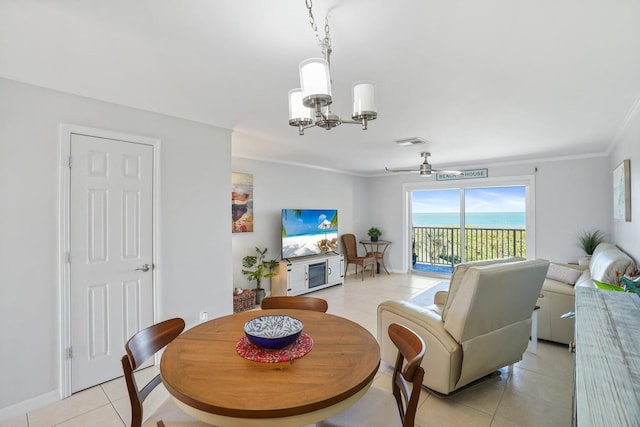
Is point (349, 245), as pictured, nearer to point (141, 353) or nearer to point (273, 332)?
point (273, 332)

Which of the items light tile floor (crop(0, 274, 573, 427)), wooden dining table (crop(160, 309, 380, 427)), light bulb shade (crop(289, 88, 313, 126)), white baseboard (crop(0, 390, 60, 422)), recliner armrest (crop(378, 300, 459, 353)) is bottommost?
light tile floor (crop(0, 274, 573, 427))

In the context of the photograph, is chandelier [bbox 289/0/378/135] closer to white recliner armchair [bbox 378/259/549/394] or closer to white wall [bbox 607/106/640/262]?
white recliner armchair [bbox 378/259/549/394]

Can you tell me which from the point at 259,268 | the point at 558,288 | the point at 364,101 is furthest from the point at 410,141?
the point at 259,268

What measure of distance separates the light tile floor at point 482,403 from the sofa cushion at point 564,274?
810 millimetres

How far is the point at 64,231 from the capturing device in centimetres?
229

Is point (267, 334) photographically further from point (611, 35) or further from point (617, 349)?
point (611, 35)

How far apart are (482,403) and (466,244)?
15.5 ft

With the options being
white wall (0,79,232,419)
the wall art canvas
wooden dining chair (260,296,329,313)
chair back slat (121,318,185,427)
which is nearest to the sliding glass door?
the wall art canvas

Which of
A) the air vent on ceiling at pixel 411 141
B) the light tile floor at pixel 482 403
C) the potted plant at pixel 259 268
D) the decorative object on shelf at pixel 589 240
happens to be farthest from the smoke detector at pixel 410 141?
the decorative object on shelf at pixel 589 240

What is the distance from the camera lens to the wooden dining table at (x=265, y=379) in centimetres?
101

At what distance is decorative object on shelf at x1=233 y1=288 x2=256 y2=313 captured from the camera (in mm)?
4344

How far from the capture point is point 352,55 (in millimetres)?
1844

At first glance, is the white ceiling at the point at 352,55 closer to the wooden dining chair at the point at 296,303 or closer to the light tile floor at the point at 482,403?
the wooden dining chair at the point at 296,303

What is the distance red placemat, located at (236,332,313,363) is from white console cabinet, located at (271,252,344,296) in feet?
11.8
